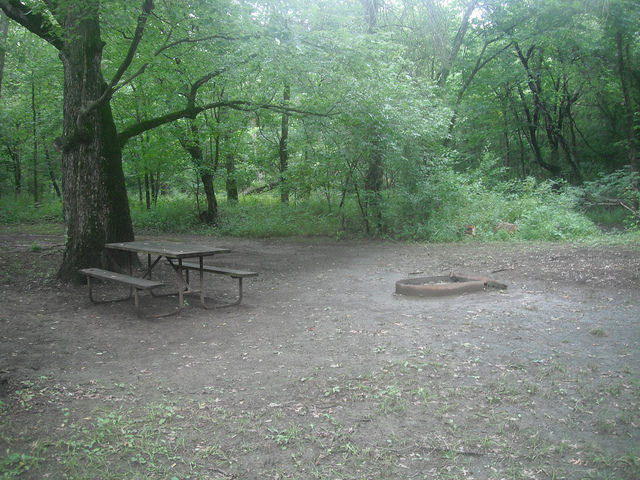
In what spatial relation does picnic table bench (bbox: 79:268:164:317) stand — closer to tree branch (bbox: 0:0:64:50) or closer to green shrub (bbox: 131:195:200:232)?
tree branch (bbox: 0:0:64:50)

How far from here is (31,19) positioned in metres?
7.57

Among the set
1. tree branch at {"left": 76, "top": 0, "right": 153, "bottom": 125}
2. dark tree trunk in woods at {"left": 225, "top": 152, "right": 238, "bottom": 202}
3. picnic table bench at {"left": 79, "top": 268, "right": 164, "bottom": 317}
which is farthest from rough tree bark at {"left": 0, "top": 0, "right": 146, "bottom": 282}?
dark tree trunk in woods at {"left": 225, "top": 152, "right": 238, "bottom": 202}

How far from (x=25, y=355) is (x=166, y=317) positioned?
1.81m

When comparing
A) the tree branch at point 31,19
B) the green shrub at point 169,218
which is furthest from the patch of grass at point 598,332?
the green shrub at point 169,218

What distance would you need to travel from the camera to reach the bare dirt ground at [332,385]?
2830 millimetres

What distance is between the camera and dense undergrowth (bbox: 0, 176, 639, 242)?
12781mm

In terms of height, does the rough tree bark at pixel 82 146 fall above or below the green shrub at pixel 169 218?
above

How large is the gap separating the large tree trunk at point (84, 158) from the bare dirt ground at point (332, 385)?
69cm

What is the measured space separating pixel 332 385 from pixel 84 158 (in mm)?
5811

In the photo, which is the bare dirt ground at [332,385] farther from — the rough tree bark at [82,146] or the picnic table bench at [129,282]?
the rough tree bark at [82,146]

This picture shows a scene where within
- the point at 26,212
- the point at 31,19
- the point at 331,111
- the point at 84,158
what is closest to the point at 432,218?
the point at 331,111

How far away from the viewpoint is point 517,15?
17.1 meters

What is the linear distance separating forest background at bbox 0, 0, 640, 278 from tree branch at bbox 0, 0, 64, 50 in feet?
0.14

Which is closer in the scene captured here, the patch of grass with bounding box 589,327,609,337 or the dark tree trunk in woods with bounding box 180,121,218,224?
the patch of grass with bounding box 589,327,609,337
